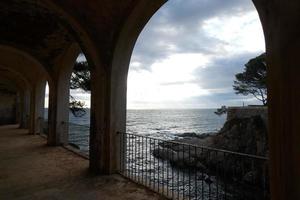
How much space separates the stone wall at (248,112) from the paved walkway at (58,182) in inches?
418

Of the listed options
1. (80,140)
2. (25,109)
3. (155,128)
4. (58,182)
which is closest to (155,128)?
(155,128)

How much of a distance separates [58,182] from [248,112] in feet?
41.0

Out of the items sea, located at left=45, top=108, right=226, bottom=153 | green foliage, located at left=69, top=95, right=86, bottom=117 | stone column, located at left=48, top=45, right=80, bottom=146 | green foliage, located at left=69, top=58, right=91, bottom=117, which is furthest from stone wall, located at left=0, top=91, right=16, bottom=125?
stone column, located at left=48, top=45, right=80, bottom=146

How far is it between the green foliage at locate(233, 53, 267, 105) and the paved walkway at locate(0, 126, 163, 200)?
792 inches

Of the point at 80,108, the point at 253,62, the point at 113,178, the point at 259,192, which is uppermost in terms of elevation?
the point at 253,62

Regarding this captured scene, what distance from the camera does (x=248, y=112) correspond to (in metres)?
14.7

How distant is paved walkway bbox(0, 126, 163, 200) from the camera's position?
407cm

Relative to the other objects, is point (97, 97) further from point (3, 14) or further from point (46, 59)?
point (46, 59)

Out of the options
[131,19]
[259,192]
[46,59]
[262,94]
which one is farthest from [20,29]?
[262,94]

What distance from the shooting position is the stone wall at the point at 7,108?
802 inches

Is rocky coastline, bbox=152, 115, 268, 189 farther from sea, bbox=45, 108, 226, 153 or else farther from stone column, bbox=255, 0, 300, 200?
stone column, bbox=255, 0, 300, 200

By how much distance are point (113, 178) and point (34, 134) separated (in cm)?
938

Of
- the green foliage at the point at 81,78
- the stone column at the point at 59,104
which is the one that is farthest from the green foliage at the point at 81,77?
the stone column at the point at 59,104

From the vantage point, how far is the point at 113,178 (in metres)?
5.00
